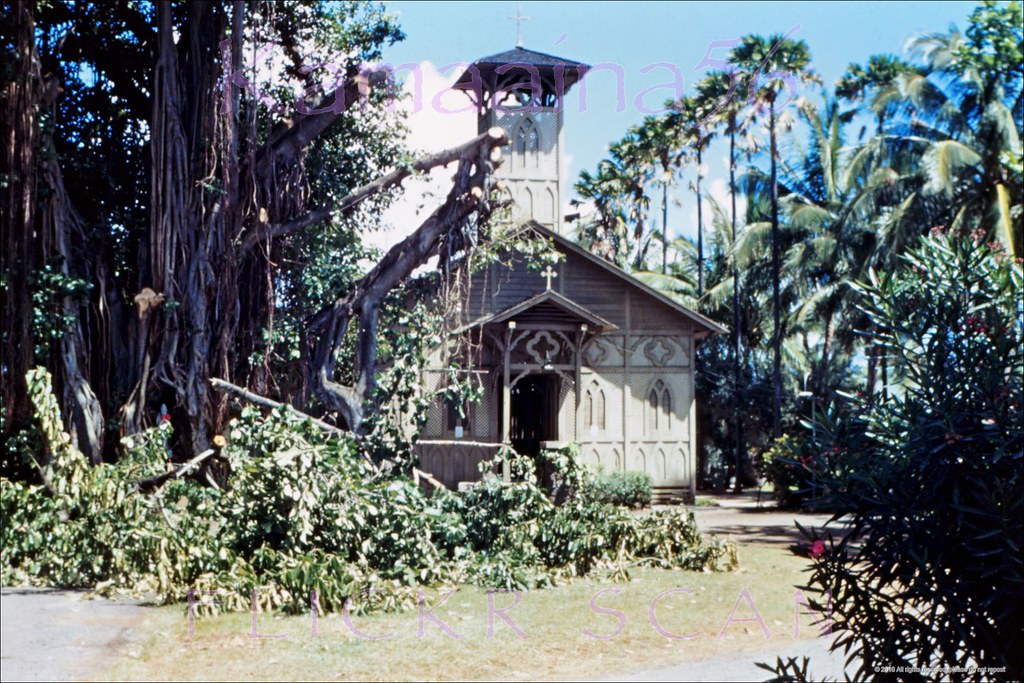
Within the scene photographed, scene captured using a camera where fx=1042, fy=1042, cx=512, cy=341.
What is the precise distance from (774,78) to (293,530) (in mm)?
25213

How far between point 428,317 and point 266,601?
21.1 feet

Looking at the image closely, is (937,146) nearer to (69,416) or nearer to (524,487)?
(524,487)

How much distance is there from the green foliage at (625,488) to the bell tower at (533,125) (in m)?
5.66

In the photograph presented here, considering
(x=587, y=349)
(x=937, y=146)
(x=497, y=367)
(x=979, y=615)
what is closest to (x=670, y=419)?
(x=587, y=349)

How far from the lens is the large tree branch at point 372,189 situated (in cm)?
1481

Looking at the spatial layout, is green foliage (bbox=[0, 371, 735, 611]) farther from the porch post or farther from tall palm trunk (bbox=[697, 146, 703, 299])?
tall palm trunk (bbox=[697, 146, 703, 299])

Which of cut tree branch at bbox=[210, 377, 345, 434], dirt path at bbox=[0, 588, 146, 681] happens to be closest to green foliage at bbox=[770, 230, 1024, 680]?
dirt path at bbox=[0, 588, 146, 681]

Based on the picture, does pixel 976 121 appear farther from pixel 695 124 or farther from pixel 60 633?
pixel 60 633

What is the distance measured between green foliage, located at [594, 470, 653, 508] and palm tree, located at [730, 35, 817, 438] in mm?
9146

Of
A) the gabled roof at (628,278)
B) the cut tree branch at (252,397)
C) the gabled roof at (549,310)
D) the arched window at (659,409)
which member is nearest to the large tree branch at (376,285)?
the cut tree branch at (252,397)

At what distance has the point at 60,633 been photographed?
28.6ft

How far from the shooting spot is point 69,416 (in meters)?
13.3

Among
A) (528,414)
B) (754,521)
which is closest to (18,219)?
(754,521)

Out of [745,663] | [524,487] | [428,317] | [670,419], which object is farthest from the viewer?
[670,419]
